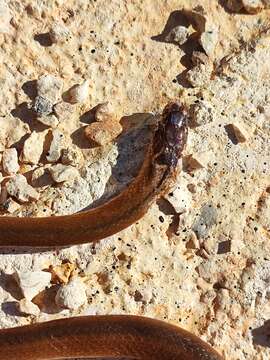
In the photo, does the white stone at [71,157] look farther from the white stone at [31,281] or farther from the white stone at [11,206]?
the white stone at [31,281]

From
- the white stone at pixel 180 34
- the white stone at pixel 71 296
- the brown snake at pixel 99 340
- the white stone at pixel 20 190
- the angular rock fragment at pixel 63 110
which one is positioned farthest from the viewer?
the white stone at pixel 180 34

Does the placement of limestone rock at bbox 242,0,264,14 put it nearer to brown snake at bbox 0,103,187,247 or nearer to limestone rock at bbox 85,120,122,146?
brown snake at bbox 0,103,187,247

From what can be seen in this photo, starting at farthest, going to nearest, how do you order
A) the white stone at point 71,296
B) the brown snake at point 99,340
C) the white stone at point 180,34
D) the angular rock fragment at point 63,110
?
the white stone at point 180,34
the angular rock fragment at point 63,110
the white stone at point 71,296
the brown snake at point 99,340

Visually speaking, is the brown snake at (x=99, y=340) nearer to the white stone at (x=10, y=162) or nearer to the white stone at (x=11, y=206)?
the white stone at (x=11, y=206)

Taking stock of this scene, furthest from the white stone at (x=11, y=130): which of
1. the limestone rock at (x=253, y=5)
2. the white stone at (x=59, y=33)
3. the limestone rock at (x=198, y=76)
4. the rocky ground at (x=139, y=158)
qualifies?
the limestone rock at (x=253, y=5)

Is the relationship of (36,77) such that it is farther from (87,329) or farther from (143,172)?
(87,329)

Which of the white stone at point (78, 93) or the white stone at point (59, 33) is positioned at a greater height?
the white stone at point (59, 33)

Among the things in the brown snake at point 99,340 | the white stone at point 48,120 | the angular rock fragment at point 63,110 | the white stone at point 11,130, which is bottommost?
the brown snake at point 99,340

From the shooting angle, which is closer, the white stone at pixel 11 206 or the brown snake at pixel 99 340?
the brown snake at pixel 99 340

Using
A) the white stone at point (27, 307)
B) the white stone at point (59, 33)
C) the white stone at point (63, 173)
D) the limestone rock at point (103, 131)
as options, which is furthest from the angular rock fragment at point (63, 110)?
the white stone at point (27, 307)
